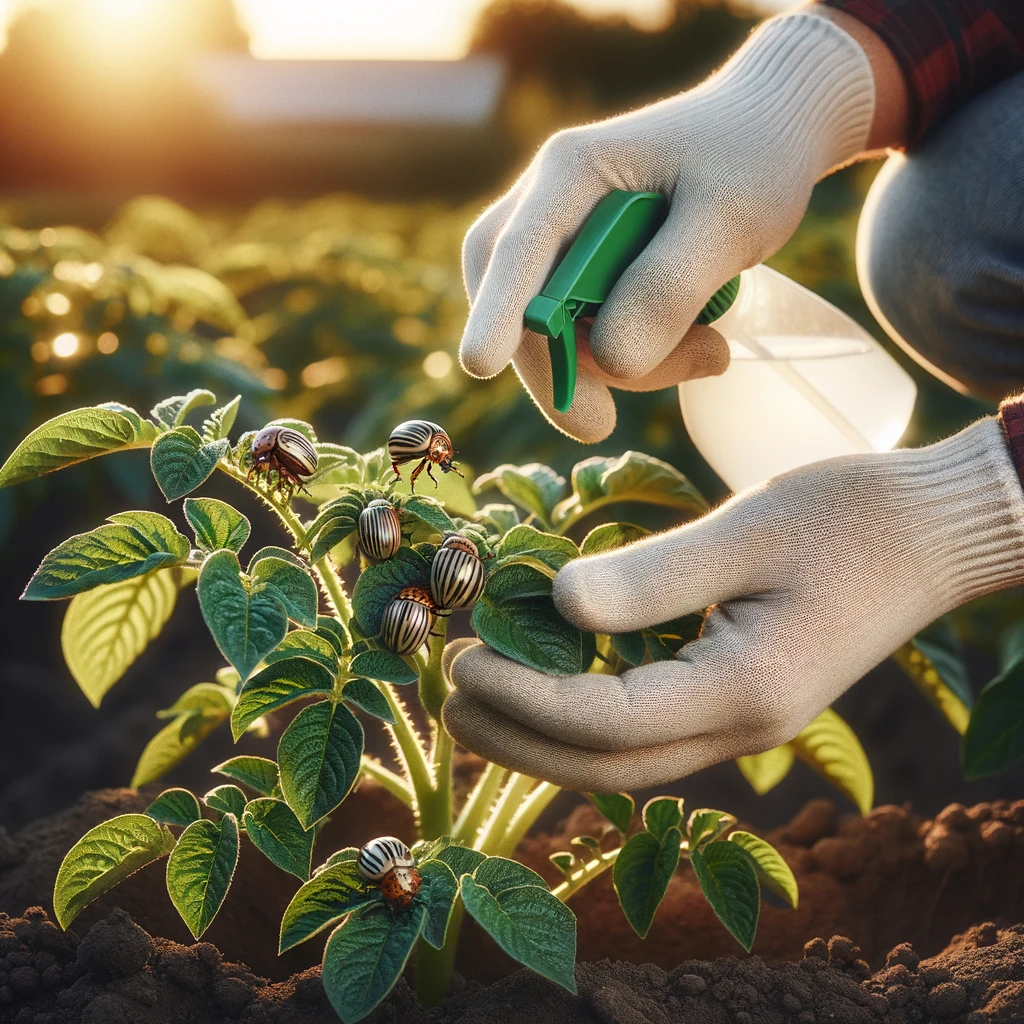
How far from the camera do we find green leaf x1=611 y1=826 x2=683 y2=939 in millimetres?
1070

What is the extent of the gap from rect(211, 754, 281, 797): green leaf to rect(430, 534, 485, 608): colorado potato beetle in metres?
0.28

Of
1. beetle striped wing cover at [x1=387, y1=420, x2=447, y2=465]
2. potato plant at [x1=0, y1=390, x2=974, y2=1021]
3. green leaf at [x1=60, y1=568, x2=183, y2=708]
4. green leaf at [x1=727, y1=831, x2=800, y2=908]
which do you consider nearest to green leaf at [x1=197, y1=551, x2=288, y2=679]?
potato plant at [x1=0, y1=390, x2=974, y2=1021]

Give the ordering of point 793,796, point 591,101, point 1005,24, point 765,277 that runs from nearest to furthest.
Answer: point 765,277 < point 1005,24 < point 793,796 < point 591,101

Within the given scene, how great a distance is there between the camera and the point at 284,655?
3.15 feet

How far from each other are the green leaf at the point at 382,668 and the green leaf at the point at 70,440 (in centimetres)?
32

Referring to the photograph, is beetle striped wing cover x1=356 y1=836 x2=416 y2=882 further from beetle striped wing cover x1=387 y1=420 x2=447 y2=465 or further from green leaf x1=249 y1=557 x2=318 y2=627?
beetle striped wing cover x1=387 y1=420 x2=447 y2=465

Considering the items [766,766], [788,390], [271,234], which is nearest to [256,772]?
[766,766]

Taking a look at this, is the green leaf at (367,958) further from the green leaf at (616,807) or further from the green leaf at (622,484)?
the green leaf at (622,484)

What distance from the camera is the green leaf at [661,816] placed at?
1.10m

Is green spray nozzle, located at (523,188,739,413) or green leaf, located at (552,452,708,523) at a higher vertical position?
green spray nozzle, located at (523,188,739,413)

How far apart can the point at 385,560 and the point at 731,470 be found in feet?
2.16

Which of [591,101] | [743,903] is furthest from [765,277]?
[591,101]

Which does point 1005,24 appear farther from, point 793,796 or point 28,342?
point 28,342

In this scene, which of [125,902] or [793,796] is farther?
[793,796]
